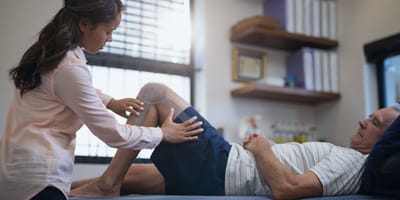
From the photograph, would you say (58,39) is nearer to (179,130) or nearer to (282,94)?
(179,130)

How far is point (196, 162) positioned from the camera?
161cm

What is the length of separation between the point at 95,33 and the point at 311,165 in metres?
0.89

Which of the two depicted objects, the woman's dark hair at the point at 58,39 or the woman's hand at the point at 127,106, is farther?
the woman's hand at the point at 127,106

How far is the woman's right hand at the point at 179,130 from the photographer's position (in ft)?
5.02

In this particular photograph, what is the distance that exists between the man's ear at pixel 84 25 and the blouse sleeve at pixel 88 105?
122 mm

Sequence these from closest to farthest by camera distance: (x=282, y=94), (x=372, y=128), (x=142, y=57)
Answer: (x=372, y=128) → (x=142, y=57) → (x=282, y=94)

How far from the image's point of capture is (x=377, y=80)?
9.46ft

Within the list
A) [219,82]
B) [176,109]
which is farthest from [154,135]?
[219,82]

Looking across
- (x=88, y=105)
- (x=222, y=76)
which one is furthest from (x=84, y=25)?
(x=222, y=76)

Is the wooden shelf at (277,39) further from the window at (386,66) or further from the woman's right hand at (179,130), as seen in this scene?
the woman's right hand at (179,130)

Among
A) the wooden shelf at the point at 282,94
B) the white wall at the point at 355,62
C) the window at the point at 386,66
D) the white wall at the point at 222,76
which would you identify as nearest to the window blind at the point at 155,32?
the white wall at the point at 222,76

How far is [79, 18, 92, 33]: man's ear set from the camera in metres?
1.27

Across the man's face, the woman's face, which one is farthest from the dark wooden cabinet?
the woman's face

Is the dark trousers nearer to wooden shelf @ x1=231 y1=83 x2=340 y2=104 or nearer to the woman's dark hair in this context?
the woman's dark hair
